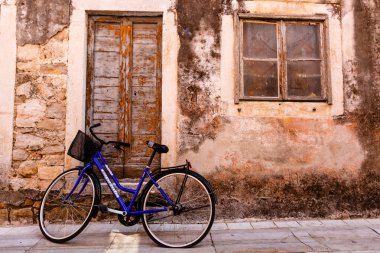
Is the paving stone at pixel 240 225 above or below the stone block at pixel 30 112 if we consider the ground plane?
below

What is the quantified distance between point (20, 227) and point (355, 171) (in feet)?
14.9

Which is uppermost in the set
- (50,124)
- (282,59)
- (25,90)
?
(282,59)

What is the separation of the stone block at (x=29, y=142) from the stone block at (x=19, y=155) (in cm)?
7

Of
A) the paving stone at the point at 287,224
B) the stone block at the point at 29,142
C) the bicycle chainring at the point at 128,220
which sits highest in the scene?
the stone block at the point at 29,142

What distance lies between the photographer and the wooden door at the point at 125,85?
16.2 feet

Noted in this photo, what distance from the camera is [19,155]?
15.5ft

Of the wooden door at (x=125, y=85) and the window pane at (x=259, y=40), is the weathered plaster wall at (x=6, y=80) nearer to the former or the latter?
the wooden door at (x=125, y=85)

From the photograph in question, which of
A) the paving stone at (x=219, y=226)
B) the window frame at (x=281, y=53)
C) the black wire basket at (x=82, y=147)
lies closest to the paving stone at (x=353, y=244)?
the paving stone at (x=219, y=226)

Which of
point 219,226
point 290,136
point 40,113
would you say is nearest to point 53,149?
point 40,113

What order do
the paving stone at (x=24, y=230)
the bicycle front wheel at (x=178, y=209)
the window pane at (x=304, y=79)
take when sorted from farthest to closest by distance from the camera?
the window pane at (x=304, y=79), the paving stone at (x=24, y=230), the bicycle front wheel at (x=178, y=209)

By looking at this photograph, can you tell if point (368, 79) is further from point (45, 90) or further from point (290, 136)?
point (45, 90)

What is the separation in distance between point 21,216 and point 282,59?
163 inches

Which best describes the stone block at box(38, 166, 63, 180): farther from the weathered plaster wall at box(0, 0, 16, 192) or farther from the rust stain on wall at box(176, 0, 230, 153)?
the rust stain on wall at box(176, 0, 230, 153)

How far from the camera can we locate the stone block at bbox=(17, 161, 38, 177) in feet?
15.4
